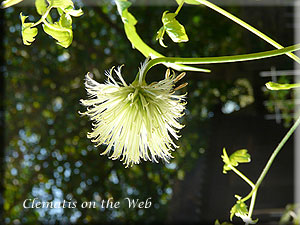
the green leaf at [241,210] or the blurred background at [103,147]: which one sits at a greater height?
the green leaf at [241,210]

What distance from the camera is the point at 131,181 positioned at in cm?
141

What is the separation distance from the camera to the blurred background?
1.33 m

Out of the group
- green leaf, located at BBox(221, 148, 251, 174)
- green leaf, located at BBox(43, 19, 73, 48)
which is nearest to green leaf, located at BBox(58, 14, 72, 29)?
green leaf, located at BBox(43, 19, 73, 48)

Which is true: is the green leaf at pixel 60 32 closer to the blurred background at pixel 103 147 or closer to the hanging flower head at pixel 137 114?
the hanging flower head at pixel 137 114

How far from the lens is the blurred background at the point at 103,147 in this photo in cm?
133

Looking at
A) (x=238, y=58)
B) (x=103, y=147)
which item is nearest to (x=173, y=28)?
(x=238, y=58)

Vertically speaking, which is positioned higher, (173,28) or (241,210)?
(173,28)

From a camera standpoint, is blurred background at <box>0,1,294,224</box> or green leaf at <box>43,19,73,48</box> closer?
green leaf at <box>43,19,73,48</box>

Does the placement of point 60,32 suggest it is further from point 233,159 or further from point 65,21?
point 233,159

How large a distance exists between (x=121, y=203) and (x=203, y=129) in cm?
42

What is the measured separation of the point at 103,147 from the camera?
1.34 metres

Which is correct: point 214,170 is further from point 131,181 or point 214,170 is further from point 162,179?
point 131,181

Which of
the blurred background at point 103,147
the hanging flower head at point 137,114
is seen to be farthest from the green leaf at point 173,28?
the blurred background at point 103,147

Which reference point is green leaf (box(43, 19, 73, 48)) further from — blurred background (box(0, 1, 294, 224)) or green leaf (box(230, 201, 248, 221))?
blurred background (box(0, 1, 294, 224))
